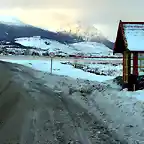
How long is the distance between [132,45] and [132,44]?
0.10 m

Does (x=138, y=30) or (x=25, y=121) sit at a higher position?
(x=138, y=30)

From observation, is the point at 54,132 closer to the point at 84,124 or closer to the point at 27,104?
the point at 84,124

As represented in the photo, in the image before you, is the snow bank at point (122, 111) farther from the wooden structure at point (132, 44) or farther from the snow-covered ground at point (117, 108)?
the wooden structure at point (132, 44)

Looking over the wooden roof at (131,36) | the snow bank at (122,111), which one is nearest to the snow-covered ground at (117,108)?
the snow bank at (122,111)

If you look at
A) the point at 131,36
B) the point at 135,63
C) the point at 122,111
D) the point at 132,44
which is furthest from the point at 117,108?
the point at 131,36

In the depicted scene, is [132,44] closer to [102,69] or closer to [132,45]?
[132,45]

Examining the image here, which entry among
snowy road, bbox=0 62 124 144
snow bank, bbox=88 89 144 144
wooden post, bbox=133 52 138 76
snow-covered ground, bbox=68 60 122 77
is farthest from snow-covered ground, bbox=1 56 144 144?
snow-covered ground, bbox=68 60 122 77

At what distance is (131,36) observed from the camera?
21656 mm

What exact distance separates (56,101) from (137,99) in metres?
3.12

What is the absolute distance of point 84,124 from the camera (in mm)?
11438

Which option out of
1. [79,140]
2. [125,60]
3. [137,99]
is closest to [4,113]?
[79,140]

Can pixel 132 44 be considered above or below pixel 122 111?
above

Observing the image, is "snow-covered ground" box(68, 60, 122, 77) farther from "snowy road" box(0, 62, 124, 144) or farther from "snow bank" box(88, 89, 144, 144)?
"snowy road" box(0, 62, 124, 144)

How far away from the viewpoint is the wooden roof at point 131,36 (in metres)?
20.7
